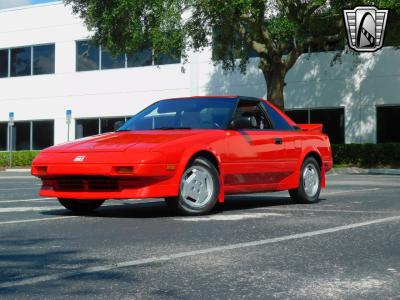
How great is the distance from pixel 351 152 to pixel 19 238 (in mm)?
22639

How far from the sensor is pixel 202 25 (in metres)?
25.7

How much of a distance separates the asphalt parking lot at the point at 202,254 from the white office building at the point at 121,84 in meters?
20.0

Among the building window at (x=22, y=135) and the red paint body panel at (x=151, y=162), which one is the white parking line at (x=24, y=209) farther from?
the building window at (x=22, y=135)

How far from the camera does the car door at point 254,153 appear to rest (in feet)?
30.6

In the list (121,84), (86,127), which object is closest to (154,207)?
(121,84)

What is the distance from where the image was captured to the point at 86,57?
1473 inches

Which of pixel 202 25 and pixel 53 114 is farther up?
pixel 202 25

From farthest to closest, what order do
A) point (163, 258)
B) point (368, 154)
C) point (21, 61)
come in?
point (21, 61), point (368, 154), point (163, 258)

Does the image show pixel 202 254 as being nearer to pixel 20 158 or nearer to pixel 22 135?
pixel 20 158

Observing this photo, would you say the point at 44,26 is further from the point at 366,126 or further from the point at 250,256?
the point at 250,256

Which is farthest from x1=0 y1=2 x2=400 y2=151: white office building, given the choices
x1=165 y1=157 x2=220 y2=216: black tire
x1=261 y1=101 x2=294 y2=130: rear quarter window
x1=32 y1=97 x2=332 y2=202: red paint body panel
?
x1=165 y1=157 x2=220 y2=216: black tire

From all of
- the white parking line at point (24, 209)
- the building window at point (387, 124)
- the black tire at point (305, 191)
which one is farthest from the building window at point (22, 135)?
the black tire at point (305, 191)

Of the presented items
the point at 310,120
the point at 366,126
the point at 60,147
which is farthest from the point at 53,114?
the point at 60,147

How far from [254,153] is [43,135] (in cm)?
2998
